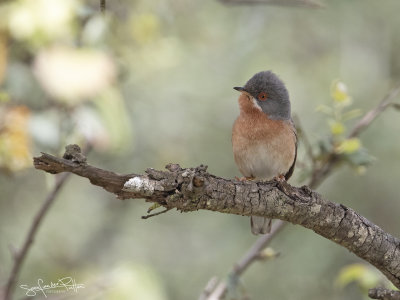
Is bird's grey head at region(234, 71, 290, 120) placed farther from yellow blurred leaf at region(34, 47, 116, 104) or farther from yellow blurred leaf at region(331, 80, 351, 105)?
yellow blurred leaf at region(34, 47, 116, 104)

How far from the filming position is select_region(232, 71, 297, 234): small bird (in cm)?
624

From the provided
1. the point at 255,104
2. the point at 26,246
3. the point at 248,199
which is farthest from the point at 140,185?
the point at 255,104

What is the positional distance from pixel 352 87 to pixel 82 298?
24.5 ft

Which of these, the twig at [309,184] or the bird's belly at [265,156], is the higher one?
the bird's belly at [265,156]

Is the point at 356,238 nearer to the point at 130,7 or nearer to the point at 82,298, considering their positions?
the point at 82,298

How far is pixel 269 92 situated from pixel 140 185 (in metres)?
3.44

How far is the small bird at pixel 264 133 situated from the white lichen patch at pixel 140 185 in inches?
115

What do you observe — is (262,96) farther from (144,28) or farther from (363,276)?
(363,276)

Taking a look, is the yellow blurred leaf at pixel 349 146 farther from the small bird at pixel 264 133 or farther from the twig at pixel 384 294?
the twig at pixel 384 294

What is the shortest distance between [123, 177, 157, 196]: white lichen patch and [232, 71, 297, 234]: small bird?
2.91 metres

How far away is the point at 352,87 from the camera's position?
11.1m

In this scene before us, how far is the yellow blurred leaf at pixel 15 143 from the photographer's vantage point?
4.98m

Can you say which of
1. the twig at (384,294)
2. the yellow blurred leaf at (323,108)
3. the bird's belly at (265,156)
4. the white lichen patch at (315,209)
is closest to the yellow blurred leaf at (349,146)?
the yellow blurred leaf at (323,108)

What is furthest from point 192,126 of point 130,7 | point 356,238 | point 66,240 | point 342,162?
point 356,238
